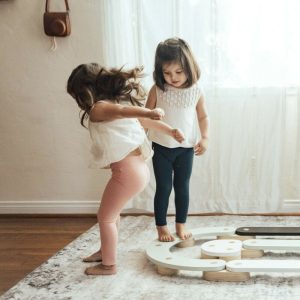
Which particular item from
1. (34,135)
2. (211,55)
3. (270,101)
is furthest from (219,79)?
(34,135)

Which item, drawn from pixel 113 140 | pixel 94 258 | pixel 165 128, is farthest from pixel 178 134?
pixel 94 258

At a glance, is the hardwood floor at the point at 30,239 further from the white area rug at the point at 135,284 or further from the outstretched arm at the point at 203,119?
the outstretched arm at the point at 203,119

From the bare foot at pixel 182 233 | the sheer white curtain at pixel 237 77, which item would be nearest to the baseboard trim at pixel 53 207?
the sheer white curtain at pixel 237 77

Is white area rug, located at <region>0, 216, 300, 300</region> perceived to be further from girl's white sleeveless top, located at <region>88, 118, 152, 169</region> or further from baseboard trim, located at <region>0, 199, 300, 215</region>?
baseboard trim, located at <region>0, 199, 300, 215</region>

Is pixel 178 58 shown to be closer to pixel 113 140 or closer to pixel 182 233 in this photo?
pixel 113 140

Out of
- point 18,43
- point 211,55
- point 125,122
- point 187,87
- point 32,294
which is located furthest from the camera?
point 18,43

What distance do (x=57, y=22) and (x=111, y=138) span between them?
113 centimetres

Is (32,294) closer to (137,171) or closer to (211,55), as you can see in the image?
(137,171)

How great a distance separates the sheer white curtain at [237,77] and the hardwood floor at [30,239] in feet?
2.19

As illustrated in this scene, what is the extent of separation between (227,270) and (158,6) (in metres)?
1.40

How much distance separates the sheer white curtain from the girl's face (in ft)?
1.85

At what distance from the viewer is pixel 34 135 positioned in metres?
2.67

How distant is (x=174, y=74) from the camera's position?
1.83 m

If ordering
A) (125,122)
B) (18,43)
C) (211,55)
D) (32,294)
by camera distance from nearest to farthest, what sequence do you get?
(32,294) < (125,122) < (211,55) < (18,43)
